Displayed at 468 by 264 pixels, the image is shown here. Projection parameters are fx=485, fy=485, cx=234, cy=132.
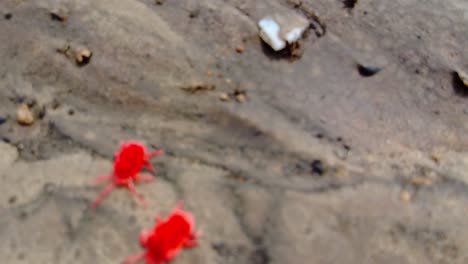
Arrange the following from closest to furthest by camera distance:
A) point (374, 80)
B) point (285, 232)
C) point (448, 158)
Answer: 1. point (285, 232)
2. point (448, 158)
3. point (374, 80)

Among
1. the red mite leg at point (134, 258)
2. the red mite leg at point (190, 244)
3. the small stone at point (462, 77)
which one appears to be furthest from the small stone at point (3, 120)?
the small stone at point (462, 77)

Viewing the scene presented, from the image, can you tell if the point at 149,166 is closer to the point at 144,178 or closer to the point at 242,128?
the point at 144,178

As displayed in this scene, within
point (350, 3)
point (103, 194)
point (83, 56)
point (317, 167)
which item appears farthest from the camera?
point (350, 3)

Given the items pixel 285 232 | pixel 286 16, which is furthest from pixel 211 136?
pixel 286 16

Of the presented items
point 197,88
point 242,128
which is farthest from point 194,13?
point 242,128

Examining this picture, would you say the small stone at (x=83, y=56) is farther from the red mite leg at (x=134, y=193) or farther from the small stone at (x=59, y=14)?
the red mite leg at (x=134, y=193)

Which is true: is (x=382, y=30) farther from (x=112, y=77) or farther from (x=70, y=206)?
(x=70, y=206)

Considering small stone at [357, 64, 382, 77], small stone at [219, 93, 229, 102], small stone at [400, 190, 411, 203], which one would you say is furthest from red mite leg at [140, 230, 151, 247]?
small stone at [357, 64, 382, 77]
